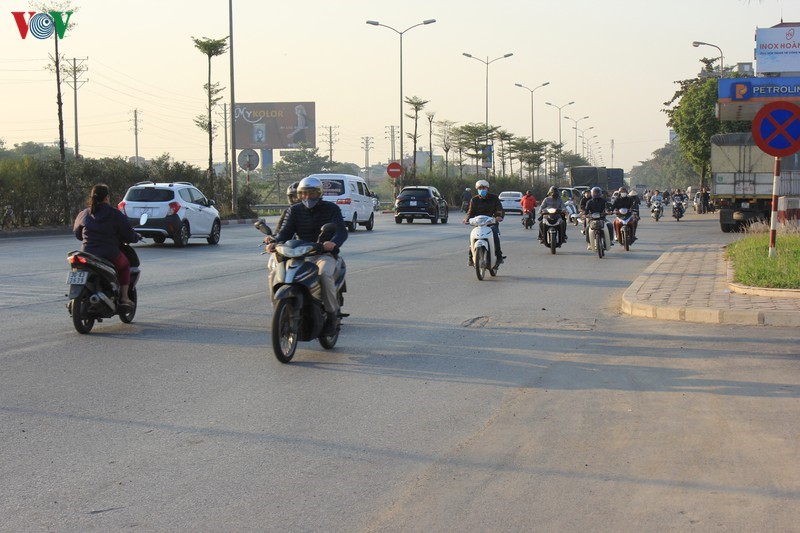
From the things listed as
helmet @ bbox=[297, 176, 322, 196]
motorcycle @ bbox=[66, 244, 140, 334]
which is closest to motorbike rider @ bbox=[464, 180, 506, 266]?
helmet @ bbox=[297, 176, 322, 196]

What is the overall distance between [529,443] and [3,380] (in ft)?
14.4

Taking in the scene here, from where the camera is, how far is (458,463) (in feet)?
18.4

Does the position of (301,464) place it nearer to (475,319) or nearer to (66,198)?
(475,319)

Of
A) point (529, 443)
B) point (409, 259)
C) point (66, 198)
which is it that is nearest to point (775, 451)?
point (529, 443)

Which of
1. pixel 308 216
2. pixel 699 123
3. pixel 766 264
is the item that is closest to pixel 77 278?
pixel 308 216

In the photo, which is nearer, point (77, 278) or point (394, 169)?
point (77, 278)

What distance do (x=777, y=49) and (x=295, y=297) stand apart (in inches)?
1793

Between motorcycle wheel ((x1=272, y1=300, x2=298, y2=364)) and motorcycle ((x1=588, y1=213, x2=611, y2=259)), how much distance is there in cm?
1408

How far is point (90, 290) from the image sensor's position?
1062 cm

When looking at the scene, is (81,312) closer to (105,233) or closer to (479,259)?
(105,233)

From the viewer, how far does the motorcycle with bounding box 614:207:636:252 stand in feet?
79.9

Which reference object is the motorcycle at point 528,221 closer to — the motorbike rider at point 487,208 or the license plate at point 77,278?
the motorbike rider at point 487,208

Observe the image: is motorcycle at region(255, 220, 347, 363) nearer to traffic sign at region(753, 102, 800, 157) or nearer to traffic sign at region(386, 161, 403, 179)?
traffic sign at region(753, 102, 800, 157)

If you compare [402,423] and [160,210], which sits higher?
[160,210]
